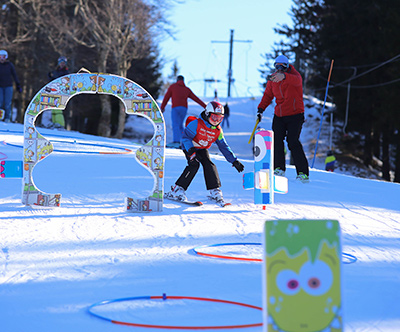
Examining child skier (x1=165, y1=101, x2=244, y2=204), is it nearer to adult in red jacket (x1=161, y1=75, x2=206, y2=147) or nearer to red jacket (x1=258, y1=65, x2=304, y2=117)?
red jacket (x1=258, y1=65, x2=304, y2=117)

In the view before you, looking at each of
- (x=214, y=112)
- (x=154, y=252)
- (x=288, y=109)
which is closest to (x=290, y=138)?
(x=288, y=109)

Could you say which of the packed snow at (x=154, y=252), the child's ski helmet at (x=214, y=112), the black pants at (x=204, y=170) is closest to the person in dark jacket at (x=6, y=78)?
the packed snow at (x=154, y=252)

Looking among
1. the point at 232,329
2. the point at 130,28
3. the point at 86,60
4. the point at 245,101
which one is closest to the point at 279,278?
the point at 232,329

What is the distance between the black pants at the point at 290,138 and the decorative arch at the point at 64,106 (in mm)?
2891

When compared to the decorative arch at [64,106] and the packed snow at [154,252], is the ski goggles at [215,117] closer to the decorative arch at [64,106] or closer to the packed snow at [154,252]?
the decorative arch at [64,106]

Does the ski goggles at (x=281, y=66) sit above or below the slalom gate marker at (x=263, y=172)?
above

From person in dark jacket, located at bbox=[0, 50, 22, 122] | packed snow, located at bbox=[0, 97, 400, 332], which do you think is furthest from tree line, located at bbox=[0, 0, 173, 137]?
packed snow, located at bbox=[0, 97, 400, 332]

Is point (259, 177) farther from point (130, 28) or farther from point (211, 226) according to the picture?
point (130, 28)

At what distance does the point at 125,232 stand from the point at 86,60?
102ft

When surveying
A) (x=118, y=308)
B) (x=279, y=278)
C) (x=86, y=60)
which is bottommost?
(x=118, y=308)

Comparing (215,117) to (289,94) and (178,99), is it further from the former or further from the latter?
(178,99)

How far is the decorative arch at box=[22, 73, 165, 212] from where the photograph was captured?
7238 millimetres

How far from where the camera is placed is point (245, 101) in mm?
53781

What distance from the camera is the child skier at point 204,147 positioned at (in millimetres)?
7617
